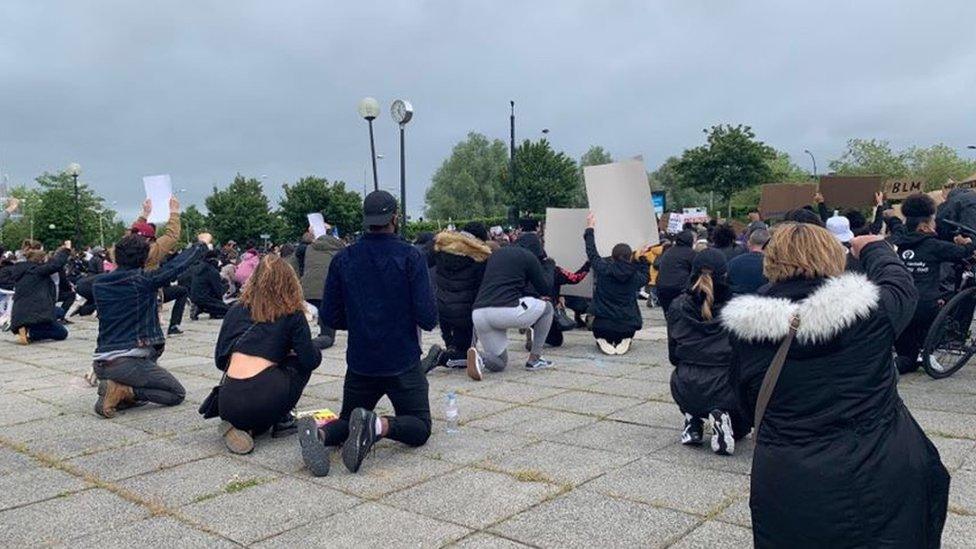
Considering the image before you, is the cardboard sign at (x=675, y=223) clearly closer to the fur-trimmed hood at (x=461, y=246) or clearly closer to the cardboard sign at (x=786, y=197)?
the cardboard sign at (x=786, y=197)

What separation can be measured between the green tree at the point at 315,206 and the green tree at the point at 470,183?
50.7 feet

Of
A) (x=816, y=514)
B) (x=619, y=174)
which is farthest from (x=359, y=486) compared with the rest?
(x=619, y=174)

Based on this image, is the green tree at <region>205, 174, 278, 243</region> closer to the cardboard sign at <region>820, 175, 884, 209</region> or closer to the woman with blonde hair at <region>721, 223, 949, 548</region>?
the cardboard sign at <region>820, 175, 884, 209</region>

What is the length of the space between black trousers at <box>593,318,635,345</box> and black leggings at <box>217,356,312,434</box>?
502 centimetres

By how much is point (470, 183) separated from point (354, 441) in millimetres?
72103

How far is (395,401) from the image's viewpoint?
214 inches

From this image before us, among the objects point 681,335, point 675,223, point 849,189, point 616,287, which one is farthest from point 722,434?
point 849,189

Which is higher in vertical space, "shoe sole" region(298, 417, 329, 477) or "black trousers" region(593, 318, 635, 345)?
"shoe sole" region(298, 417, 329, 477)

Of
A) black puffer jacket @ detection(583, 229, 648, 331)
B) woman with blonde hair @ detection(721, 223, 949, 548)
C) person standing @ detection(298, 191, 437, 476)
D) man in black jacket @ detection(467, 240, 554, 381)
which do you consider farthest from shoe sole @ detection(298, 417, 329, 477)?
black puffer jacket @ detection(583, 229, 648, 331)

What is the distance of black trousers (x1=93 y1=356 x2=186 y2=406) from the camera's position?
6945mm

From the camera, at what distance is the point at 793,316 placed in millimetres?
2779

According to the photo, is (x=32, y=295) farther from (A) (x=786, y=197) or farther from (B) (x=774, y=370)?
(A) (x=786, y=197)

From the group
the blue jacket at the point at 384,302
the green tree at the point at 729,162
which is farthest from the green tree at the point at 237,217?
the blue jacket at the point at 384,302

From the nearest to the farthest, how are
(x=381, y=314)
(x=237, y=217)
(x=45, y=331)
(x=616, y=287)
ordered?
(x=381, y=314) < (x=616, y=287) < (x=45, y=331) < (x=237, y=217)
